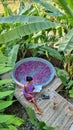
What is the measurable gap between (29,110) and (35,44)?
5.91 ft

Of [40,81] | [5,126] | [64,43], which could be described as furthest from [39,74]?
[5,126]

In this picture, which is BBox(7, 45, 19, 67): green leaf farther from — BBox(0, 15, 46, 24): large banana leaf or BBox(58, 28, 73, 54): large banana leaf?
BBox(58, 28, 73, 54): large banana leaf

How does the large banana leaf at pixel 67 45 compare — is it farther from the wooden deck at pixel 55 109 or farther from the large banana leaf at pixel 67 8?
the wooden deck at pixel 55 109

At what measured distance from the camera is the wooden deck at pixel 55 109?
4.09 meters

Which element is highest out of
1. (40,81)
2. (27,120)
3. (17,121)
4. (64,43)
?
(64,43)

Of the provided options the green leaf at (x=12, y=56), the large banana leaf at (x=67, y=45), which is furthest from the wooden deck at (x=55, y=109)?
the large banana leaf at (x=67, y=45)

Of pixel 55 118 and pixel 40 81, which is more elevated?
pixel 40 81

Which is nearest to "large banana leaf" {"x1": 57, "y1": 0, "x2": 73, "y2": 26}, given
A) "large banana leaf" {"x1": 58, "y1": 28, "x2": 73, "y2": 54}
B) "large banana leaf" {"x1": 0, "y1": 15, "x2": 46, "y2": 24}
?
"large banana leaf" {"x1": 58, "y1": 28, "x2": 73, "y2": 54}

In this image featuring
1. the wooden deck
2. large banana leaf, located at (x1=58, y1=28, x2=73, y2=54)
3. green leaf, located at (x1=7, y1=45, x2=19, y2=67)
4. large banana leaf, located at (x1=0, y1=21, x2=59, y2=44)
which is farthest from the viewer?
green leaf, located at (x1=7, y1=45, x2=19, y2=67)

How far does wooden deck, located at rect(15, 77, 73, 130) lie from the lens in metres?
4.09

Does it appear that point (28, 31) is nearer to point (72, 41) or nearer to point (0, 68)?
point (72, 41)

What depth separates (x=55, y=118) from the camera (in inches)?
164

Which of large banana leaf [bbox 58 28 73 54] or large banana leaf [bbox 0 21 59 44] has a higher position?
large banana leaf [bbox 0 21 59 44]

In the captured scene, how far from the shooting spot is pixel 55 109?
431 centimetres
